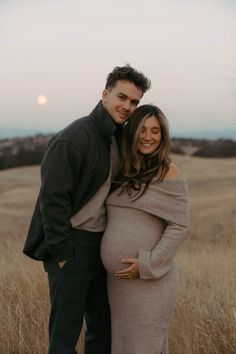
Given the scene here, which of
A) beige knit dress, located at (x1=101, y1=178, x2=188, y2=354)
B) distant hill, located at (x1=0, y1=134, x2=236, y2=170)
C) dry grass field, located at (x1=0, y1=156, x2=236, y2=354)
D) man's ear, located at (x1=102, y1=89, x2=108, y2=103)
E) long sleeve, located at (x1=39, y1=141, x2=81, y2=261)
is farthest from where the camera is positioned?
distant hill, located at (x1=0, y1=134, x2=236, y2=170)

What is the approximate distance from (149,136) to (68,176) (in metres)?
0.58

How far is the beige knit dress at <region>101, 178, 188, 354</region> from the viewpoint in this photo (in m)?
3.12

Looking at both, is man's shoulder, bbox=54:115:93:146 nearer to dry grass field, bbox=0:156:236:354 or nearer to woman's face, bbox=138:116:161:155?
woman's face, bbox=138:116:161:155

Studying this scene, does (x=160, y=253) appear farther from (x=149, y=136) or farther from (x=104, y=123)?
(x=104, y=123)

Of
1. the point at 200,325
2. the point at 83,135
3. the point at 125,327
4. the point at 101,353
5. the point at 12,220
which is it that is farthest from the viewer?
the point at 12,220

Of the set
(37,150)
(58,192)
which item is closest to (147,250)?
(58,192)

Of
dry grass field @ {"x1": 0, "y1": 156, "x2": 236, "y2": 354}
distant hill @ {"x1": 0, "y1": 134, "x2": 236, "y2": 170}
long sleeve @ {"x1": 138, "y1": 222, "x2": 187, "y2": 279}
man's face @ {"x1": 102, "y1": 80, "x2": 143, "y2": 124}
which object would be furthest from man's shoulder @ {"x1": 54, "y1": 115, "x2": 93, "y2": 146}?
distant hill @ {"x1": 0, "y1": 134, "x2": 236, "y2": 170}

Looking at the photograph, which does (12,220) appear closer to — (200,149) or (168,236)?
(168,236)

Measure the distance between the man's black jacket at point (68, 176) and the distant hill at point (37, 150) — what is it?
30589mm

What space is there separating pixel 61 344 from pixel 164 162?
1332 mm

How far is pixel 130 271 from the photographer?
311cm

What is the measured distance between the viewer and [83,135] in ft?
10.1

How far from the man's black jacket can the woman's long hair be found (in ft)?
0.42

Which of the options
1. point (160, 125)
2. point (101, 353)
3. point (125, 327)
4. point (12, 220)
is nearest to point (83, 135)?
point (160, 125)
